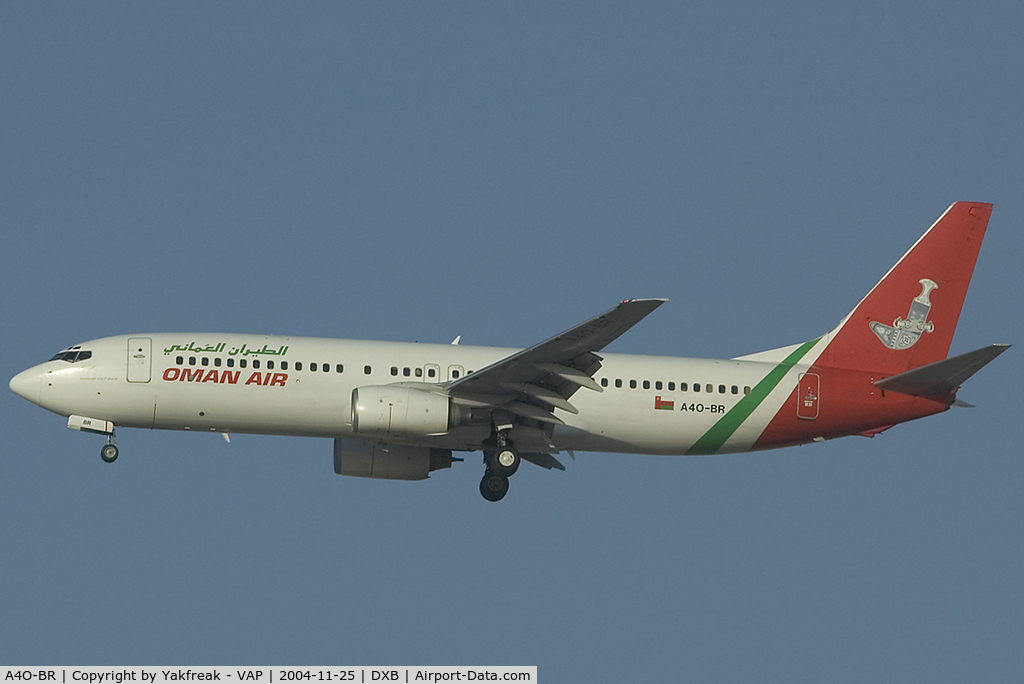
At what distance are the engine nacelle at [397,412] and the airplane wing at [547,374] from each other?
0.83 meters

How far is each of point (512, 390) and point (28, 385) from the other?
13.4m

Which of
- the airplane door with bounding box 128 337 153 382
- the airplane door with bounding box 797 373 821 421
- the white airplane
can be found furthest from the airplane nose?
the airplane door with bounding box 797 373 821 421

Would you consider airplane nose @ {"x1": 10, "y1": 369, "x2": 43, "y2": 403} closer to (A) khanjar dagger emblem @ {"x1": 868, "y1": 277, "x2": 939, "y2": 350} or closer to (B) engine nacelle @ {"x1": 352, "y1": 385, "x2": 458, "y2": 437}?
(B) engine nacelle @ {"x1": 352, "y1": 385, "x2": 458, "y2": 437}

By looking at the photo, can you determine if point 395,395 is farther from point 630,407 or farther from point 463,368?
point 630,407

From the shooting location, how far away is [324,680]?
32.7 meters

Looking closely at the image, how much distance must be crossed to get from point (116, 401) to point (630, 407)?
14.2 metres

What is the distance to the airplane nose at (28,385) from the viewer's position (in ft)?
134

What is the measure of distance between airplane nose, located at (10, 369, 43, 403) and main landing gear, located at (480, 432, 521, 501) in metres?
12.6

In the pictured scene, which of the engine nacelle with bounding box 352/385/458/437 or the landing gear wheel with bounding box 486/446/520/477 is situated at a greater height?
the engine nacelle with bounding box 352/385/458/437

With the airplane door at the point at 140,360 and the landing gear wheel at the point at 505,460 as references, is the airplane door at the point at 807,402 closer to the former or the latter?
the landing gear wheel at the point at 505,460

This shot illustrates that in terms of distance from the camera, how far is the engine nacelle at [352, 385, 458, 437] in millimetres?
39062

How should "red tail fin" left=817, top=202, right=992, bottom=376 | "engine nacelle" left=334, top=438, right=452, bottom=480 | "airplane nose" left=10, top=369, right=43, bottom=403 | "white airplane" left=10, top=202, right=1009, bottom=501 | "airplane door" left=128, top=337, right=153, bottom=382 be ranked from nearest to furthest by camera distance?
"white airplane" left=10, top=202, right=1009, bottom=501
"airplane door" left=128, top=337, right=153, bottom=382
"airplane nose" left=10, top=369, right=43, bottom=403
"engine nacelle" left=334, top=438, right=452, bottom=480
"red tail fin" left=817, top=202, right=992, bottom=376

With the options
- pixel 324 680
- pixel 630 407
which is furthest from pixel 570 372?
pixel 324 680

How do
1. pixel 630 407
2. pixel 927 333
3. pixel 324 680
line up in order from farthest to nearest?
pixel 927 333 → pixel 630 407 → pixel 324 680
